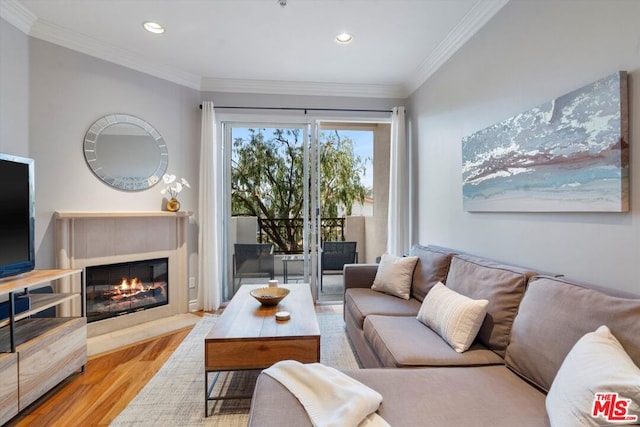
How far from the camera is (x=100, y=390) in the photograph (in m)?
2.12

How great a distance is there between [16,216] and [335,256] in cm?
311

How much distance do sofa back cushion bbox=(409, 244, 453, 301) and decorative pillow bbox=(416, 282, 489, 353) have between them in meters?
0.53

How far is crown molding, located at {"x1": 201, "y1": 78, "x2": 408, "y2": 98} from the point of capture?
386 centimetres

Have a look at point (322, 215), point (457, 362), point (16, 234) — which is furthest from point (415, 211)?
point (16, 234)

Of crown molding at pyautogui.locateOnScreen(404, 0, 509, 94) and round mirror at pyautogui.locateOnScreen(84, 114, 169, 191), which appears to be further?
round mirror at pyautogui.locateOnScreen(84, 114, 169, 191)

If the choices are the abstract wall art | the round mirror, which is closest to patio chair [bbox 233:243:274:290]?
the round mirror

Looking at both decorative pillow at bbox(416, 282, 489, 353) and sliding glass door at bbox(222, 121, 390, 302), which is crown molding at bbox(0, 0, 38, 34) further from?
decorative pillow at bbox(416, 282, 489, 353)

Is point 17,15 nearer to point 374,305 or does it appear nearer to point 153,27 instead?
point 153,27

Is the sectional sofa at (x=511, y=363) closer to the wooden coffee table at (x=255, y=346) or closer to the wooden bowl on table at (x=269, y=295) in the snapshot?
the wooden coffee table at (x=255, y=346)

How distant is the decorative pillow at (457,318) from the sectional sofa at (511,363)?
0.10ft

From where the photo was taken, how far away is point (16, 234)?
2145 mm

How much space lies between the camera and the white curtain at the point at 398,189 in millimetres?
3918

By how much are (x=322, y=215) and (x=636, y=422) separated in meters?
3.45

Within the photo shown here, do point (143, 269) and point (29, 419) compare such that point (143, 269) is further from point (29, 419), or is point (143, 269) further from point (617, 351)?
point (617, 351)
